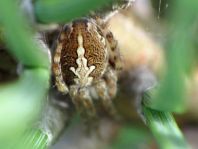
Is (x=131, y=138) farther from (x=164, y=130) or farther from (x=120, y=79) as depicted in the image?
(x=164, y=130)

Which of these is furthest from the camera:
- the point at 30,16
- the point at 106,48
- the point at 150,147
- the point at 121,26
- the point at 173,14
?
the point at 150,147

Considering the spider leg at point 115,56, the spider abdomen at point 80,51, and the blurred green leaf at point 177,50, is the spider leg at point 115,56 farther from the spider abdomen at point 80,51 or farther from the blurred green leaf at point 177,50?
the blurred green leaf at point 177,50

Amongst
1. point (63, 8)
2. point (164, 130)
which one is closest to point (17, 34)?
point (63, 8)

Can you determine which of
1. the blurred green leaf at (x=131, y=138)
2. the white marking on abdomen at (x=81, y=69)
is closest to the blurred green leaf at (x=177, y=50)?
the white marking on abdomen at (x=81, y=69)

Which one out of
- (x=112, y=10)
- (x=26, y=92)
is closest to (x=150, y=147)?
(x=112, y=10)

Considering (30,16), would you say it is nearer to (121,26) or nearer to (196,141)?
(121,26)
